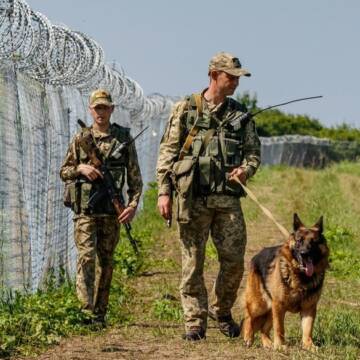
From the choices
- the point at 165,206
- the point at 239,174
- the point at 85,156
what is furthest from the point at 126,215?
the point at 239,174

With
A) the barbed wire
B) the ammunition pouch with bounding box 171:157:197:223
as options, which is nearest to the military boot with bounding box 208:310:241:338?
the ammunition pouch with bounding box 171:157:197:223

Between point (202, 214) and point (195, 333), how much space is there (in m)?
0.84

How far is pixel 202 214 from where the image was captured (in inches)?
284

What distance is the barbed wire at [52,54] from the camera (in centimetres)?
733

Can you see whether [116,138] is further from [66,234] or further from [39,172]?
[66,234]

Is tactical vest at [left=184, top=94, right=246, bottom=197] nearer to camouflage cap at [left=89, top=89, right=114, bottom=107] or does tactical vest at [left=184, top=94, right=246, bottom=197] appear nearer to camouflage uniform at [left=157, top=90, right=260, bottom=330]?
camouflage uniform at [left=157, top=90, right=260, bottom=330]

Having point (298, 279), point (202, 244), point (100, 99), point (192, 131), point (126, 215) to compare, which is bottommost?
point (298, 279)

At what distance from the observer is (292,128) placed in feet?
228

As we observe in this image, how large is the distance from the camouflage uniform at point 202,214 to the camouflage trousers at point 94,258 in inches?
37.8

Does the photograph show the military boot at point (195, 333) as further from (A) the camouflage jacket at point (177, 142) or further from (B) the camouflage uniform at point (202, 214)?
(A) the camouflage jacket at point (177, 142)

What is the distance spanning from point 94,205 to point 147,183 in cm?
1313

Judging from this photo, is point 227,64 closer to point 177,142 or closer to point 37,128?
point 177,142

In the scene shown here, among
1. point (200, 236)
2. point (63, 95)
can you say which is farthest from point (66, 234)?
point (200, 236)

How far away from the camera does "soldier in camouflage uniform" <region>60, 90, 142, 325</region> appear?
314 inches
